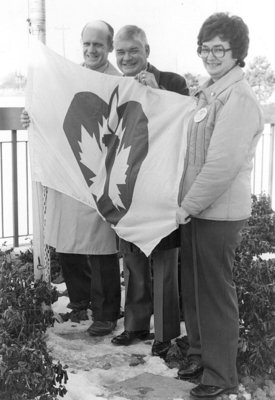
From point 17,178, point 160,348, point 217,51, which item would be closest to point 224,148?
point 217,51

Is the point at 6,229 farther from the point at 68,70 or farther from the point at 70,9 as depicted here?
the point at 68,70

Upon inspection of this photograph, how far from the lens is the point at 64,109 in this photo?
4371 mm

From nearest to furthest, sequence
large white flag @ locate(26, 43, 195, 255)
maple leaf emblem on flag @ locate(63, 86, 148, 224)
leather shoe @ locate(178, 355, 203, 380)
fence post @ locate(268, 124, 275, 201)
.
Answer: leather shoe @ locate(178, 355, 203, 380), large white flag @ locate(26, 43, 195, 255), maple leaf emblem on flag @ locate(63, 86, 148, 224), fence post @ locate(268, 124, 275, 201)

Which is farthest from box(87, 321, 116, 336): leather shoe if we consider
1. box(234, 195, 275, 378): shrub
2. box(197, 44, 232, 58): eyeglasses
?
box(197, 44, 232, 58): eyeglasses

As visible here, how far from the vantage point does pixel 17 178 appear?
293 inches

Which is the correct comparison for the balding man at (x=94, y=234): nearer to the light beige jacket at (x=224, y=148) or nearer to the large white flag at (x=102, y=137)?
the large white flag at (x=102, y=137)

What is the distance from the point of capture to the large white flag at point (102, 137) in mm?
4016

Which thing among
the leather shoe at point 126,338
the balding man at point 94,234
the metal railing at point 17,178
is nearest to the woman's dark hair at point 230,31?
the balding man at point 94,234

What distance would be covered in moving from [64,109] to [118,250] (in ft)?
3.40

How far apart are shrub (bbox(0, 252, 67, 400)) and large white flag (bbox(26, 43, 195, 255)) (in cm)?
70

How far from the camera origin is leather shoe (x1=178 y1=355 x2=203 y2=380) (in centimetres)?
378

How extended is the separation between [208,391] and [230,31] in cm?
188

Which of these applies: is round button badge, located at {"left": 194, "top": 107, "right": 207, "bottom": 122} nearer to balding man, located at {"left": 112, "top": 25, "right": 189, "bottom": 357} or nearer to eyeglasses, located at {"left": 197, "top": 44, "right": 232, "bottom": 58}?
eyeglasses, located at {"left": 197, "top": 44, "right": 232, "bottom": 58}

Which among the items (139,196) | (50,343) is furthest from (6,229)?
(139,196)
